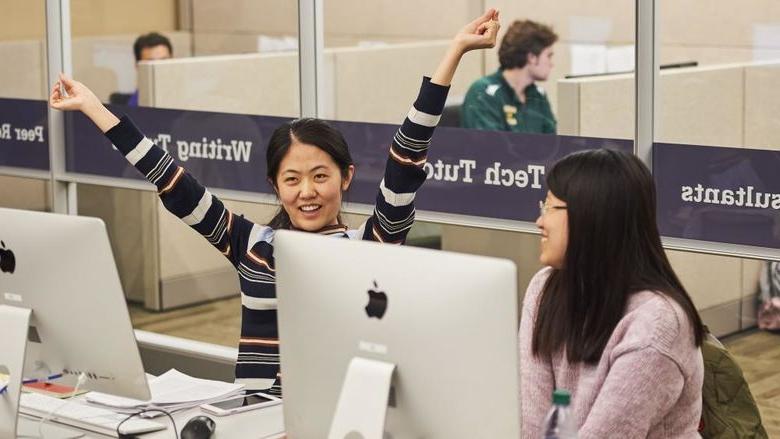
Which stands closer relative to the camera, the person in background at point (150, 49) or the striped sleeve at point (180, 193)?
the striped sleeve at point (180, 193)

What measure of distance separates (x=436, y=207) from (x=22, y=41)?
7.12 feet

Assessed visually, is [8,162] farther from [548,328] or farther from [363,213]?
[548,328]

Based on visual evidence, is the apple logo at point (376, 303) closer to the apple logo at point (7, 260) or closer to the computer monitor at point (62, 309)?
the computer monitor at point (62, 309)

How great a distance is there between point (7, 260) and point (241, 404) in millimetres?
586

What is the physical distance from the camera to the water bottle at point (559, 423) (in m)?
2.06

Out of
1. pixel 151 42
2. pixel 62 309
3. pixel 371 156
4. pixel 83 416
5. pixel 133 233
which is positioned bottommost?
pixel 83 416

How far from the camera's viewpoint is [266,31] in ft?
16.3

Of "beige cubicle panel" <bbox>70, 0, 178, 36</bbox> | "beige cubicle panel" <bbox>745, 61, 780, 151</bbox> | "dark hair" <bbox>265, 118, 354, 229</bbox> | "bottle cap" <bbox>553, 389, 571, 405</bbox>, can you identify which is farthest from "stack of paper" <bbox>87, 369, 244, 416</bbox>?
"beige cubicle panel" <bbox>70, 0, 178, 36</bbox>

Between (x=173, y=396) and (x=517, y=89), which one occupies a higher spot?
(x=517, y=89)

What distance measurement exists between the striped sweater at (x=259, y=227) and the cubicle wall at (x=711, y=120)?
A: 107 cm

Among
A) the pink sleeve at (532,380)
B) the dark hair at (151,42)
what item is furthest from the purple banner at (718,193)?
the dark hair at (151,42)

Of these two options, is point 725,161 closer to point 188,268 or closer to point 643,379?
point 643,379

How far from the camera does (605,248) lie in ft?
7.36

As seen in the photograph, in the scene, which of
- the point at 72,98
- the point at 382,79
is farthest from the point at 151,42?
the point at 72,98
